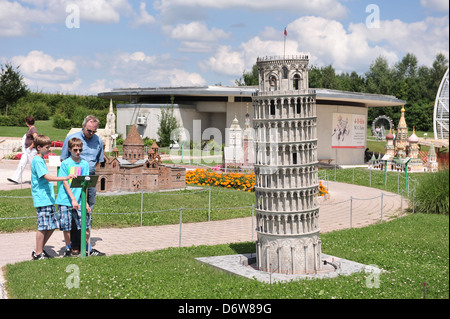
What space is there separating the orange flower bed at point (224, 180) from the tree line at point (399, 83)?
5447 cm

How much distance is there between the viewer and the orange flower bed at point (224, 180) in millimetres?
22328

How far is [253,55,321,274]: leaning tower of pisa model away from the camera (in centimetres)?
925

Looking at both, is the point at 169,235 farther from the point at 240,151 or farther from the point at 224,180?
the point at 240,151

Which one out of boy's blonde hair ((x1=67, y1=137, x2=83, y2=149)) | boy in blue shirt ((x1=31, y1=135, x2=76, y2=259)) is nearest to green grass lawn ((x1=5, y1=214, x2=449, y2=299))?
boy in blue shirt ((x1=31, y1=135, x2=76, y2=259))

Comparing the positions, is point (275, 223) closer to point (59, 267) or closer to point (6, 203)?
point (59, 267)

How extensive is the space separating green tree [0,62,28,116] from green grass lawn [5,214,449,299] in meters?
49.7

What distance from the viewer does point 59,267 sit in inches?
349

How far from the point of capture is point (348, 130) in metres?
45.2

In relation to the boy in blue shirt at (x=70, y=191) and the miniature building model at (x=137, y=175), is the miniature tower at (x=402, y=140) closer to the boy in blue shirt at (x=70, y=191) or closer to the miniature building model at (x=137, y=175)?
the miniature building model at (x=137, y=175)

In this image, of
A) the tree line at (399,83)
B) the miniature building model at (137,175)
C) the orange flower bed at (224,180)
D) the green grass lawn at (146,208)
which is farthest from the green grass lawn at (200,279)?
the tree line at (399,83)

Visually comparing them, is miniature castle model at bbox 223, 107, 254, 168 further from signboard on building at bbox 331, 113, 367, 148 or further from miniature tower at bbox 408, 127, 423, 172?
signboard on building at bbox 331, 113, 367, 148

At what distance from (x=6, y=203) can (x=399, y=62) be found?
78286 millimetres
